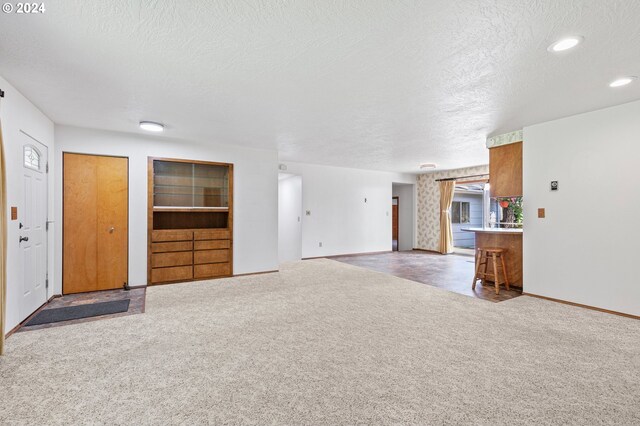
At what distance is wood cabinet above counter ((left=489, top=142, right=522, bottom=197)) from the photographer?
465cm

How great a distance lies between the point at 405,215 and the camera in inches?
399

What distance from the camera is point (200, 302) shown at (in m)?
3.99

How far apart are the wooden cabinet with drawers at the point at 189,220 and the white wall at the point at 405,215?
20.7ft

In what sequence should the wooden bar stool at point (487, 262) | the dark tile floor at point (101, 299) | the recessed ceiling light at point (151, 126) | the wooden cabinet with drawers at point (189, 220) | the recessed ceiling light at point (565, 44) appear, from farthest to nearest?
the wooden cabinet with drawers at point (189, 220) → the wooden bar stool at point (487, 262) → the recessed ceiling light at point (151, 126) → the dark tile floor at point (101, 299) → the recessed ceiling light at point (565, 44)

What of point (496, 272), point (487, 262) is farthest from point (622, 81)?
point (487, 262)

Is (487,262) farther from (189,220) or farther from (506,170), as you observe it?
(189,220)

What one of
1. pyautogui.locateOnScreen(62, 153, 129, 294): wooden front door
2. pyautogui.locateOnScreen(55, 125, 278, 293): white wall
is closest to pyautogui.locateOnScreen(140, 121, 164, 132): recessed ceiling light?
pyautogui.locateOnScreen(55, 125, 278, 293): white wall

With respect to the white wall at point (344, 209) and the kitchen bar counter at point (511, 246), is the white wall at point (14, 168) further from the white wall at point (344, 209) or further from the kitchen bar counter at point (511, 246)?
the kitchen bar counter at point (511, 246)

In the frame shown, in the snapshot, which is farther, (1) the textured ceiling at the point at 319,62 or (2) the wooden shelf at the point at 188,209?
(2) the wooden shelf at the point at 188,209

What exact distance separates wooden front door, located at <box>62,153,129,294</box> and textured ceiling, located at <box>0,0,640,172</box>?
69 cm

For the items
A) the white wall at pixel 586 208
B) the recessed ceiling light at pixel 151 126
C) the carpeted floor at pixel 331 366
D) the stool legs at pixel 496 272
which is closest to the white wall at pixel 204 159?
the recessed ceiling light at pixel 151 126

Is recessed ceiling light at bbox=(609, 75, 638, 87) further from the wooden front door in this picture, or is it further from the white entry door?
the wooden front door

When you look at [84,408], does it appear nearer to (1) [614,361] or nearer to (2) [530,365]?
(2) [530,365]

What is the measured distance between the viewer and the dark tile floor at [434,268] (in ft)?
15.1
